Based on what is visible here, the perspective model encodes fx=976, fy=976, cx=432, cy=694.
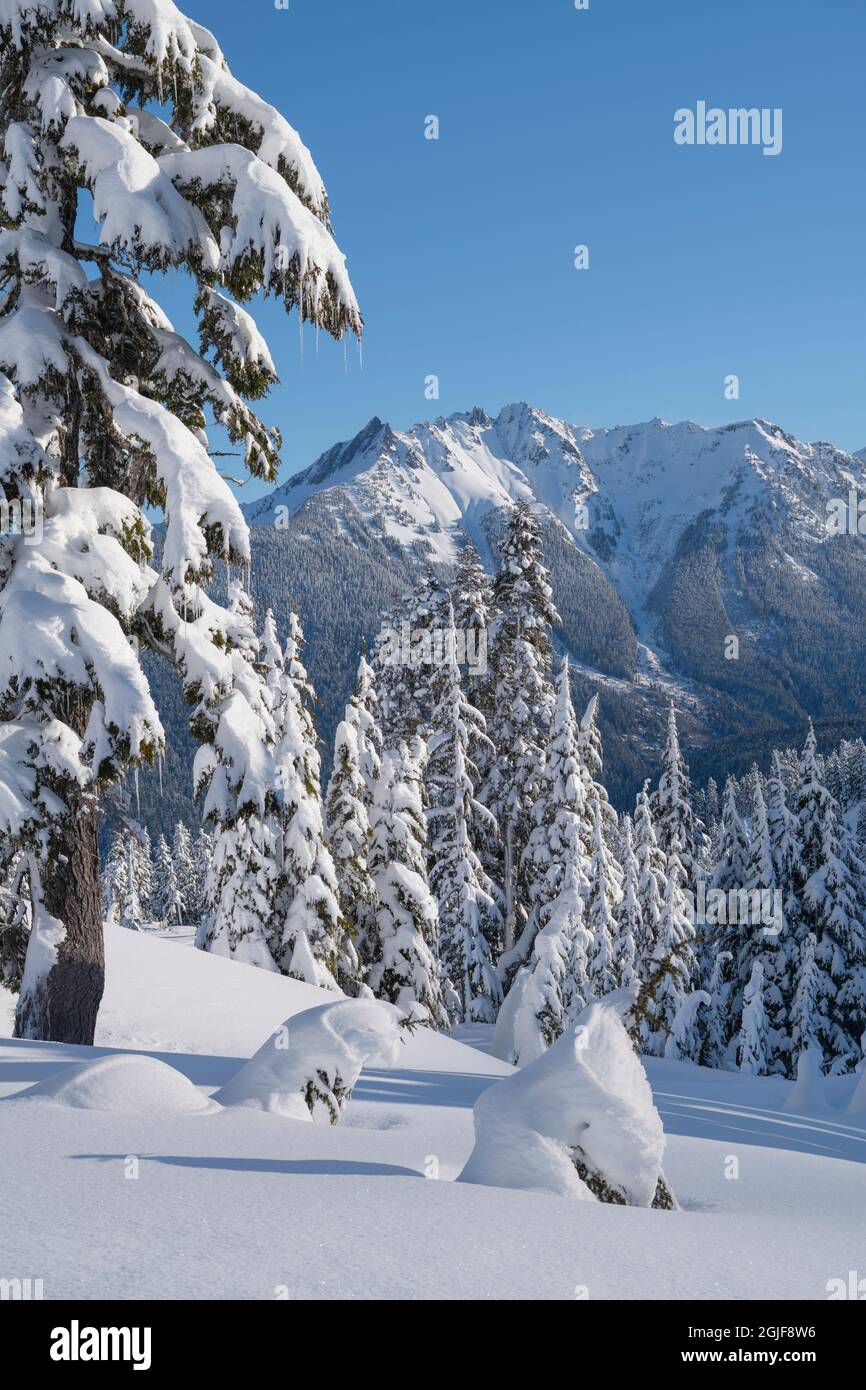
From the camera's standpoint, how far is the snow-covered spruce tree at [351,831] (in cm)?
2398

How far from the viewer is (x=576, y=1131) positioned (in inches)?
181

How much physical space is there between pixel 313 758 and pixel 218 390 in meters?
14.6

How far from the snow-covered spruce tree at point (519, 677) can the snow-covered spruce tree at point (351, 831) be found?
5.91 meters

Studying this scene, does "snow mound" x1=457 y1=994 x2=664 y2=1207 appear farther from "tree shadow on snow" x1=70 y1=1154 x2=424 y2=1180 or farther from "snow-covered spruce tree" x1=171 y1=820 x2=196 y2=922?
"snow-covered spruce tree" x1=171 y1=820 x2=196 y2=922

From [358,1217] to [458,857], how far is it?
2507 centimetres

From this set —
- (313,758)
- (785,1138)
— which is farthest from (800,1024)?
(785,1138)

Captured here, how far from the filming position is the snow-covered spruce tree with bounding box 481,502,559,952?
1155 inches

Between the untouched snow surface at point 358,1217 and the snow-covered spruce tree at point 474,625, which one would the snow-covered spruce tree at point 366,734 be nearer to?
the snow-covered spruce tree at point 474,625

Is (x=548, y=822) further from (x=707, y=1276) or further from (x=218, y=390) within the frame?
(x=707, y=1276)

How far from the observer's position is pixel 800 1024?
1188 inches

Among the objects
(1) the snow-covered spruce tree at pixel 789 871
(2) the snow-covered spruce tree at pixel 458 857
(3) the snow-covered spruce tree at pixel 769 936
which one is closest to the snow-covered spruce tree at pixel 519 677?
(2) the snow-covered spruce tree at pixel 458 857

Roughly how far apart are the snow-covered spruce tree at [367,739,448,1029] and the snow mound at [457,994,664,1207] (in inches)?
774

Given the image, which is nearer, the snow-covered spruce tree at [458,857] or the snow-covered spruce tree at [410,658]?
the snow-covered spruce tree at [458,857]
